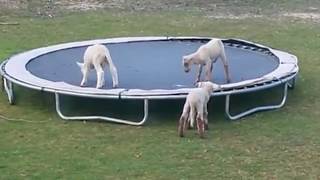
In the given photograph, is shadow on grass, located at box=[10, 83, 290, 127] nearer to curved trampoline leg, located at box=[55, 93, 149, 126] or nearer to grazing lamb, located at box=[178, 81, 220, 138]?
curved trampoline leg, located at box=[55, 93, 149, 126]

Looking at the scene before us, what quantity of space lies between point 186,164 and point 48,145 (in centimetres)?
94

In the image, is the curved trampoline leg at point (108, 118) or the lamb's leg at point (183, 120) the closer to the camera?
the lamb's leg at point (183, 120)

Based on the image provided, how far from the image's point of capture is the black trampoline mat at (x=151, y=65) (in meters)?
5.88

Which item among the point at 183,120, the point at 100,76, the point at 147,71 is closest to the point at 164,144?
the point at 183,120

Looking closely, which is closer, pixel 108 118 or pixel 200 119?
pixel 200 119

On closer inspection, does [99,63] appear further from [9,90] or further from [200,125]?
[200,125]

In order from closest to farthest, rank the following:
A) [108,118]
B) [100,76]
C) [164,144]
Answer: [164,144]
[108,118]
[100,76]

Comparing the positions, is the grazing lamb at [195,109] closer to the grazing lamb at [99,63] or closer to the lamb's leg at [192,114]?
the lamb's leg at [192,114]

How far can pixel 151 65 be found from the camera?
21.2ft

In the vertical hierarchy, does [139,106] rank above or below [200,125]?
below

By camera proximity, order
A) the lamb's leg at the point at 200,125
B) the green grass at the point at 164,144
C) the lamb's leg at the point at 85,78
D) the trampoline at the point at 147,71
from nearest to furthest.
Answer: the green grass at the point at 164,144, the lamb's leg at the point at 200,125, the trampoline at the point at 147,71, the lamb's leg at the point at 85,78

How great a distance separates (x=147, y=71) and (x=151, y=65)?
0.80 ft

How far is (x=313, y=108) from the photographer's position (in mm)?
5680

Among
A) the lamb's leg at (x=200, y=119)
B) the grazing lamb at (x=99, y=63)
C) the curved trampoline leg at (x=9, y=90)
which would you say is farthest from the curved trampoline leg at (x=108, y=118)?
the curved trampoline leg at (x=9, y=90)
